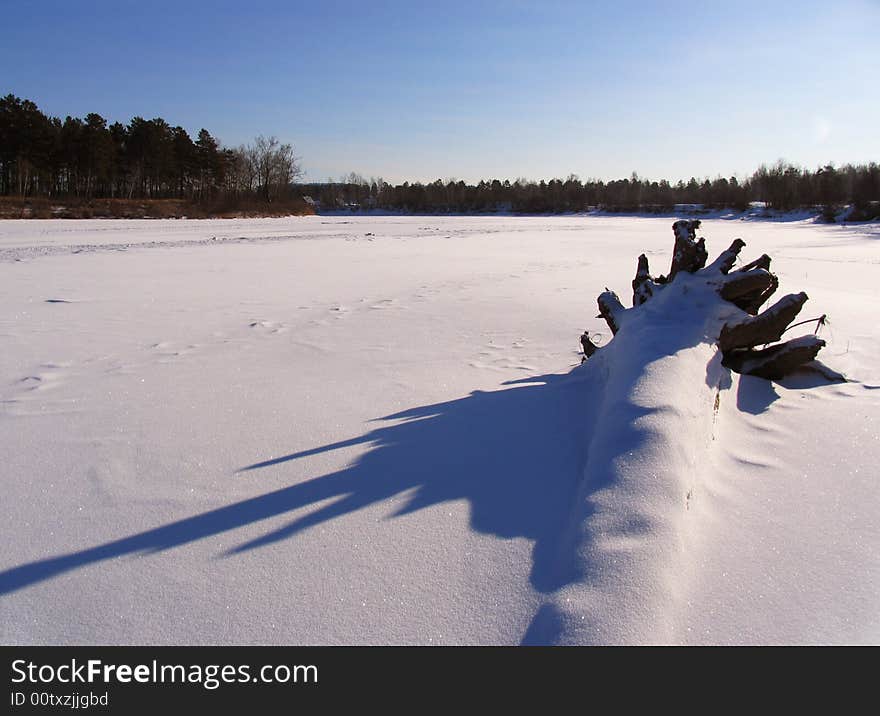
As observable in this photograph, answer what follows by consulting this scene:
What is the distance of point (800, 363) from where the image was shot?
404 cm

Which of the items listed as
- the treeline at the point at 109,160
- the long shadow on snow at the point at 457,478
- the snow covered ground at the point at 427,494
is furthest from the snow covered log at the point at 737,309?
the treeline at the point at 109,160

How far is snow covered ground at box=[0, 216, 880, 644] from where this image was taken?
190 centimetres

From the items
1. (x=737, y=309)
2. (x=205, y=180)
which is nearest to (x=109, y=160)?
(x=205, y=180)

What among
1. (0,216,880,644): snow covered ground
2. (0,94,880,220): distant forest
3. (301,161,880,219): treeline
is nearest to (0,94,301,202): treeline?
(0,94,880,220): distant forest

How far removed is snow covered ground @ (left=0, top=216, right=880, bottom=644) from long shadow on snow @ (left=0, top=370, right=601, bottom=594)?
0.02 metres

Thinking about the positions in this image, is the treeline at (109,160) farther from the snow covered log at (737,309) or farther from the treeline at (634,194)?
the snow covered log at (737,309)

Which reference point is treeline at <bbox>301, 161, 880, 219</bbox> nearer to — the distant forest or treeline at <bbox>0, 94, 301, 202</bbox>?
the distant forest

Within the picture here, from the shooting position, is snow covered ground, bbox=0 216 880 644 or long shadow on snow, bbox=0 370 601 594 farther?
long shadow on snow, bbox=0 370 601 594

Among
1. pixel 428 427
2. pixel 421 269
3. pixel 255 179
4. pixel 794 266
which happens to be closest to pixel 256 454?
pixel 428 427

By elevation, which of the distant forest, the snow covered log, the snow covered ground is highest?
the distant forest

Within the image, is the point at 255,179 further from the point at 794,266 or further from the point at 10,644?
the point at 10,644

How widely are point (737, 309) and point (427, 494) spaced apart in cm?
257

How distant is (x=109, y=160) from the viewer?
5253cm
